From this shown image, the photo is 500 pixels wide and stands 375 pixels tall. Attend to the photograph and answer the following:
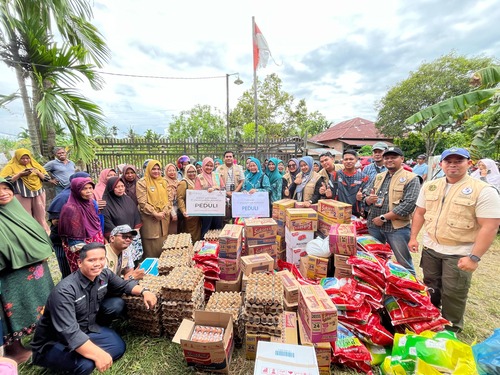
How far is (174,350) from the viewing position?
7.25ft

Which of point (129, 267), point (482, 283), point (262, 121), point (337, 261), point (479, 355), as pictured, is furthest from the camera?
point (262, 121)

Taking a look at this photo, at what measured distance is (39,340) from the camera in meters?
1.87

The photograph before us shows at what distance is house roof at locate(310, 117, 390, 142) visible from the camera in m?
25.2

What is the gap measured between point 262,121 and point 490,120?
15.9m

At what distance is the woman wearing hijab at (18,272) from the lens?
6.39ft

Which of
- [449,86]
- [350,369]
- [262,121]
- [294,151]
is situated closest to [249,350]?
[350,369]

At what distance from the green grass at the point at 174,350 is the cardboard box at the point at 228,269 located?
0.77 meters

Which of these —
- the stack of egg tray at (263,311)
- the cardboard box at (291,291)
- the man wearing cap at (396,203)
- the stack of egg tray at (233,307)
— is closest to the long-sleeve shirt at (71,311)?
the stack of egg tray at (233,307)

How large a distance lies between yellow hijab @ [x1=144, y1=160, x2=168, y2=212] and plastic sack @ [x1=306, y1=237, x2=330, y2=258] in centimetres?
235

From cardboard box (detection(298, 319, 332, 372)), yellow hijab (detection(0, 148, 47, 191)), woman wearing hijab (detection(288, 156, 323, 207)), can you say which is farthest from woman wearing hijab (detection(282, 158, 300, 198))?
yellow hijab (detection(0, 148, 47, 191))

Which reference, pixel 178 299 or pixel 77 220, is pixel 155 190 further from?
pixel 178 299

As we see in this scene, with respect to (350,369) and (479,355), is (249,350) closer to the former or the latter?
(350,369)

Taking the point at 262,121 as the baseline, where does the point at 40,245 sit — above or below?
below

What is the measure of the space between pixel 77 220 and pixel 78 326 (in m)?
1.03
